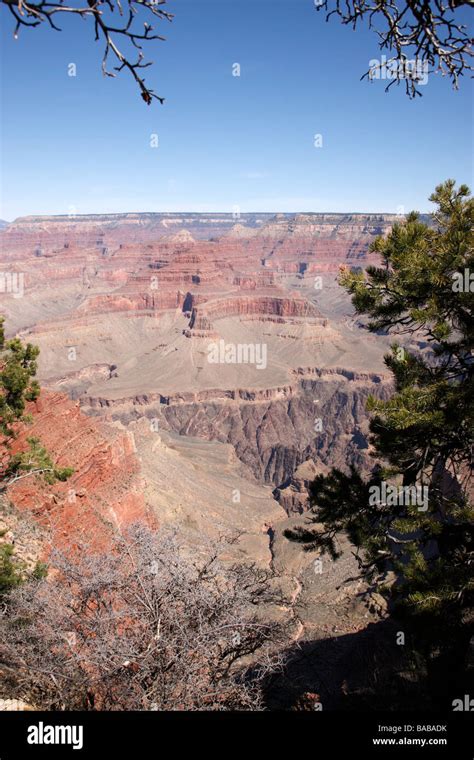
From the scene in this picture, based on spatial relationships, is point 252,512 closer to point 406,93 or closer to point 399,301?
point 399,301

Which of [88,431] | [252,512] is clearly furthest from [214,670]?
[252,512]

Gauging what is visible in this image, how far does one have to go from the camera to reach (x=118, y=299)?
137 metres

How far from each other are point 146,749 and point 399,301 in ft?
24.0

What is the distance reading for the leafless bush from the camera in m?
7.59

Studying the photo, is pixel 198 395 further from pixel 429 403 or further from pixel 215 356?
pixel 429 403

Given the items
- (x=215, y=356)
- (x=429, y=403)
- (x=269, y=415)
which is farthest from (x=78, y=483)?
(x=215, y=356)

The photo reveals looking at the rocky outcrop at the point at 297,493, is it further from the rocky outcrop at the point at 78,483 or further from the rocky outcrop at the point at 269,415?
the rocky outcrop at the point at 78,483

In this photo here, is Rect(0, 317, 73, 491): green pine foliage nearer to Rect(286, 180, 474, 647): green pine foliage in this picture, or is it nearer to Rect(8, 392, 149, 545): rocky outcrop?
Rect(8, 392, 149, 545): rocky outcrop

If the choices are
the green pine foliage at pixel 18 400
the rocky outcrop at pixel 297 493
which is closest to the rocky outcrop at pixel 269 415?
the rocky outcrop at pixel 297 493

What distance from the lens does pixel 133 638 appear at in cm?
837

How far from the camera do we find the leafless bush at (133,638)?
7586 millimetres

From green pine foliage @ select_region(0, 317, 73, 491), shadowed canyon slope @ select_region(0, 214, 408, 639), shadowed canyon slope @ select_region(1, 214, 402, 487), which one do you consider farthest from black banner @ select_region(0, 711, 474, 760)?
shadowed canyon slope @ select_region(1, 214, 402, 487)

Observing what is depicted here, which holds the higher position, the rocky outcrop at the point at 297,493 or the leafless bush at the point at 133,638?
the leafless bush at the point at 133,638

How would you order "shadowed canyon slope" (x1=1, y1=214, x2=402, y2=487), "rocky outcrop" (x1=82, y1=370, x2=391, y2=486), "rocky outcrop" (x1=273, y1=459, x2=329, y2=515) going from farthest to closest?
"shadowed canyon slope" (x1=1, y1=214, x2=402, y2=487) < "rocky outcrop" (x1=82, y1=370, x2=391, y2=486) < "rocky outcrop" (x1=273, y1=459, x2=329, y2=515)
